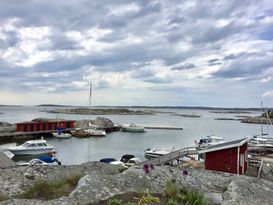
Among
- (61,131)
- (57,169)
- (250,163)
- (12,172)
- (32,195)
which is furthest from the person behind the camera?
(61,131)

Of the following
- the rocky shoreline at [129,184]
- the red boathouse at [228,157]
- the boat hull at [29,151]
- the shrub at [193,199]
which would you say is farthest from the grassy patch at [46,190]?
the boat hull at [29,151]

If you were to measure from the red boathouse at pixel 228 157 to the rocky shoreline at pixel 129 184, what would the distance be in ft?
26.9

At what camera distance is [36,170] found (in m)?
11.5

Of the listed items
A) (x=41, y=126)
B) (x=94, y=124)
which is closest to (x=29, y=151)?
(x=41, y=126)

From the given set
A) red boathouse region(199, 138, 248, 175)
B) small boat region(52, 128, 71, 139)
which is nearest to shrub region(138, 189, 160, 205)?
red boathouse region(199, 138, 248, 175)

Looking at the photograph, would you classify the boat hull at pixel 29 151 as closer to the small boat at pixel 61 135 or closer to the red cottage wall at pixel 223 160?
the small boat at pixel 61 135

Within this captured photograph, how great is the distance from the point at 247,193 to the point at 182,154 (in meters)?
21.0

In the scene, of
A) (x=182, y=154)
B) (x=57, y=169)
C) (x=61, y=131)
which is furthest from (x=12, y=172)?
(x=61, y=131)

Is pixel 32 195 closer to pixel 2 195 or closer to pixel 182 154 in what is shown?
Answer: pixel 2 195

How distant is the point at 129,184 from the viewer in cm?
996

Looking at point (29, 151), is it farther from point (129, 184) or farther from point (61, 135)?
point (129, 184)

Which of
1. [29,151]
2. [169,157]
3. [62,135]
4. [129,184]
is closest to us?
[129,184]

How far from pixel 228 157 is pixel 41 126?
5380 centimetres

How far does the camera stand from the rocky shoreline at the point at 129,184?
8.69 meters
